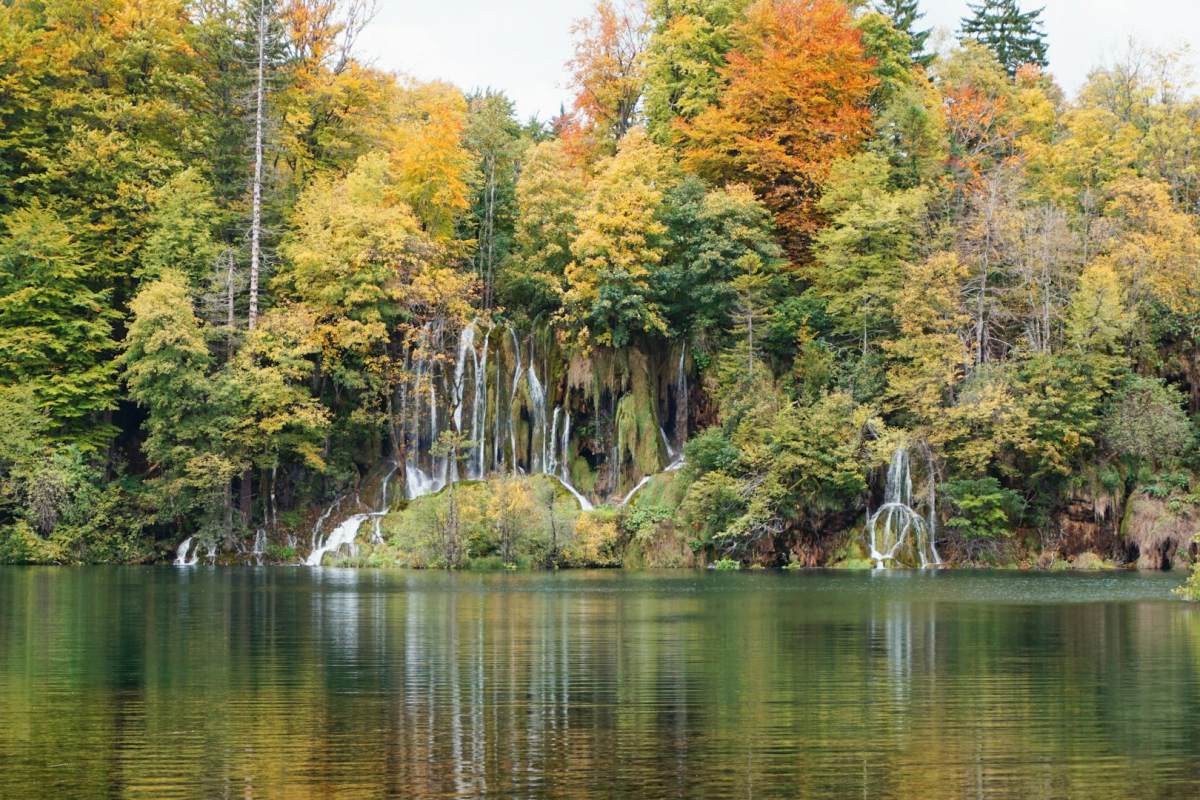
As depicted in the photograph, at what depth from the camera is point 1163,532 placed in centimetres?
5422

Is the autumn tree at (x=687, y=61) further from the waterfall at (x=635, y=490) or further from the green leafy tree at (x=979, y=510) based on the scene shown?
the green leafy tree at (x=979, y=510)

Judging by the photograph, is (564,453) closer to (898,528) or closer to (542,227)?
(542,227)

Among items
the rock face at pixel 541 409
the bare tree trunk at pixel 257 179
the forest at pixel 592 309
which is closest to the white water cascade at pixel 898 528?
the forest at pixel 592 309

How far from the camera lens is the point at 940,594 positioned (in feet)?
132

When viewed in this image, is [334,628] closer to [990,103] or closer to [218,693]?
[218,693]

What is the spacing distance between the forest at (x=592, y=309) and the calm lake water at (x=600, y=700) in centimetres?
2021

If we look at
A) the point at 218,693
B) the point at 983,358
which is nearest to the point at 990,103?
the point at 983,358

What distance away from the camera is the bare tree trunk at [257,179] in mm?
62094

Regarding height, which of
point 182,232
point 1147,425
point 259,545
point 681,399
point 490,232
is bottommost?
point 259,545

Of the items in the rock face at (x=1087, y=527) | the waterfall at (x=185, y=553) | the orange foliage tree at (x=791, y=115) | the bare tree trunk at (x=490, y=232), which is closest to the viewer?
the rock face at (x=1087, y=527)

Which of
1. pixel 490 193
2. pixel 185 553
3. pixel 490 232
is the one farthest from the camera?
pixel 490 193

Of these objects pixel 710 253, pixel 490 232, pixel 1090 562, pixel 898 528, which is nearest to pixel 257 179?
pixel 490 232

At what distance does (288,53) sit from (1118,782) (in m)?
59.5

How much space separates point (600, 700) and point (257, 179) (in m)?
48.3
